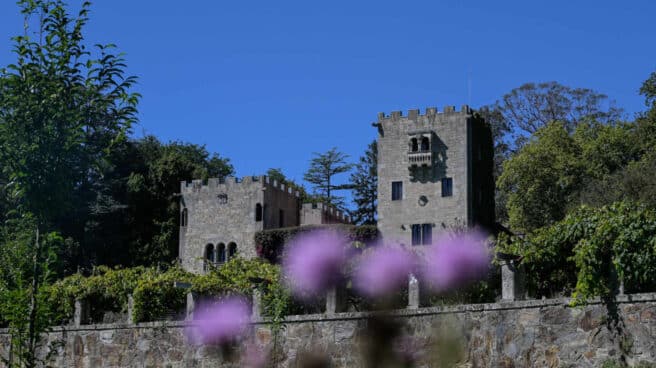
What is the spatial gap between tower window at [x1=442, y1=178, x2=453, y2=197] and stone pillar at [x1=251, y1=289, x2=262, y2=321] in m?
28.3

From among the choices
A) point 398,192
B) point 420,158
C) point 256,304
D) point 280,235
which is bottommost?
point 256,304

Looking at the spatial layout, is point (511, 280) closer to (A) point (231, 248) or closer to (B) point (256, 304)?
(B) point (256, 304)

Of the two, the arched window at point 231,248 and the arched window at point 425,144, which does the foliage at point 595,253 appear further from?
the arched window at point 231,248

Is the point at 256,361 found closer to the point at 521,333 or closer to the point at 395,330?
the point at 521,333

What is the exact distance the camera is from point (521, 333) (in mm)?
19250

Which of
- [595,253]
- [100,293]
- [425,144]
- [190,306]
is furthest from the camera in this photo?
[425,144]

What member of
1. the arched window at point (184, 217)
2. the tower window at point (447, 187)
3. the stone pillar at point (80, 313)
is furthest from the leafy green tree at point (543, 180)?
the stone pillar at point (80, 313)

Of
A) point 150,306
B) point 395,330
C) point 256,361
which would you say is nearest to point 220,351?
point 256,361

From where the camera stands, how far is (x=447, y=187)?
168 ft

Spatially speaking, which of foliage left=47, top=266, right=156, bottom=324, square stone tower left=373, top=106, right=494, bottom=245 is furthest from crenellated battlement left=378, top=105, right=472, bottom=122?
foliage left=47, top=266, right=156, bottom=324

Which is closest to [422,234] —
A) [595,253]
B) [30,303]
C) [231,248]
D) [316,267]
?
[231,248]

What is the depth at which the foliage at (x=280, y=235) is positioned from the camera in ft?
171

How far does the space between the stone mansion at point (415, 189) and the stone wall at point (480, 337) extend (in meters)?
24.3

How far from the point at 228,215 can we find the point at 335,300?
113 feet
